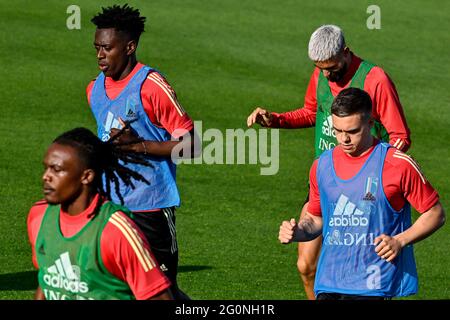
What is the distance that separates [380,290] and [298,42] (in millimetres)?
21566

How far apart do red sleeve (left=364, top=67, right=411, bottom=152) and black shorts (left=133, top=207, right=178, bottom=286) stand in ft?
6.31

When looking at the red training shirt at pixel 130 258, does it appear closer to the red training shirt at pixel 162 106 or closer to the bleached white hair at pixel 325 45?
the red training shirt at pixel 162 106

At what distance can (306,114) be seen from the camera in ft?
38.2

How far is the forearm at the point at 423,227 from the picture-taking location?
28.2ft

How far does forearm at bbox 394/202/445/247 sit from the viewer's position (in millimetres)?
8594

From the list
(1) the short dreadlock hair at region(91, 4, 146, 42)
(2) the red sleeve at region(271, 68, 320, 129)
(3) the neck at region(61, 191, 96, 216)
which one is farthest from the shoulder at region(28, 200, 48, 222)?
(2) the red sleeve at region(271, 68, 320, 129)

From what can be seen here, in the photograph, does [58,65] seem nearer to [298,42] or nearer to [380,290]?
[298,42]

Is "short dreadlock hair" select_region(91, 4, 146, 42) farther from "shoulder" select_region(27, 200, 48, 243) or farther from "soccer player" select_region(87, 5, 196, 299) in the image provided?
"shoulder" select_region(27, 200, 48, 243)

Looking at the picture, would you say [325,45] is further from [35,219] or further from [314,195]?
[35,219]

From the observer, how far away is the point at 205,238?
15859mm

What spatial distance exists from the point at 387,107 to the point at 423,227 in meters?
2.09

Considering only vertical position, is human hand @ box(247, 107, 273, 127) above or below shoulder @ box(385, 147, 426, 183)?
above

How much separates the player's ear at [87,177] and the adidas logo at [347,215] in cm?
224
